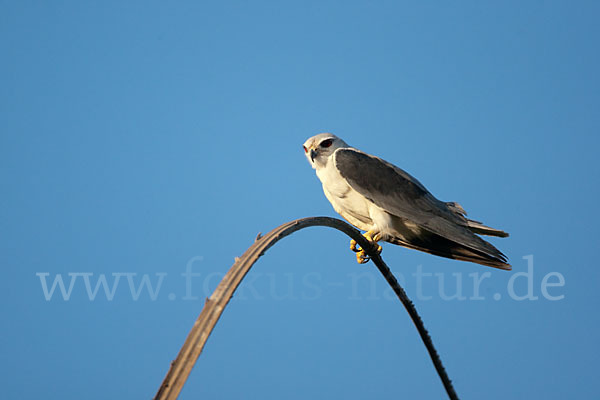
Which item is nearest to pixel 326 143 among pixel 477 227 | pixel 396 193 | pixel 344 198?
pixel 344 198

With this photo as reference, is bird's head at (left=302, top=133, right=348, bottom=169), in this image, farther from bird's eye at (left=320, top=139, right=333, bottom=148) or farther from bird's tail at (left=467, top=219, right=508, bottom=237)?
bird's tail at (left=467, top=219, right=508, bottom=237)

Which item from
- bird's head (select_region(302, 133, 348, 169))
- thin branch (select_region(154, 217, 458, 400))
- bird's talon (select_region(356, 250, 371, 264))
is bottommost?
thin branch (select_region(154, 217, 458, 400))

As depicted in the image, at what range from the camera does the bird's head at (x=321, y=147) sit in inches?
185

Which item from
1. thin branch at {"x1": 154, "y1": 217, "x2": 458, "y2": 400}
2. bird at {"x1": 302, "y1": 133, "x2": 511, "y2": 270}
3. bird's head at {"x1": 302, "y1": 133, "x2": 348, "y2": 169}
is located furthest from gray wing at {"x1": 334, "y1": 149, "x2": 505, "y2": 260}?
thin branch at {"x1": 154, "y1": 217, "x2": 458, "y2": 400}

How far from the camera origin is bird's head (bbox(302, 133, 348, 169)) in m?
4.70

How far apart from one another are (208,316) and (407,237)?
9.52 feet

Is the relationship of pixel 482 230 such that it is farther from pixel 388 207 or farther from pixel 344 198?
pixel 344 198

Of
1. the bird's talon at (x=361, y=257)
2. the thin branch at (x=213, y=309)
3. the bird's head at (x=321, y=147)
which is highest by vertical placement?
the bird's head at (x=321, y=147)

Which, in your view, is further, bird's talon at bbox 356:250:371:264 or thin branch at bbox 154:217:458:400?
bird's talon at bbox 356:250:371:264

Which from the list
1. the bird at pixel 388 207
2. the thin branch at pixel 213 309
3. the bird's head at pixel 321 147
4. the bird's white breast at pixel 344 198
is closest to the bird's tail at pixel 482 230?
the bird at pixel 388 207

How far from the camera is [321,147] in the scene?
4746 millimetres

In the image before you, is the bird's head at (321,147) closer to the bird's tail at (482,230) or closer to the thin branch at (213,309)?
the bird's tail at (482,230)

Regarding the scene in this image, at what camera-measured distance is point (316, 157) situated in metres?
4.71

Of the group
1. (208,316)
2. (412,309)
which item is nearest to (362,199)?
(412,309)
